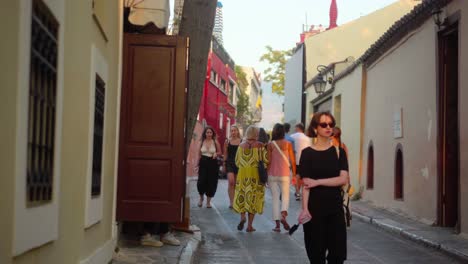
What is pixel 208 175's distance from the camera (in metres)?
15.0

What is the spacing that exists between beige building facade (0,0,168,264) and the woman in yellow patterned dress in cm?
432

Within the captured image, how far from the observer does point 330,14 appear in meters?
42.4

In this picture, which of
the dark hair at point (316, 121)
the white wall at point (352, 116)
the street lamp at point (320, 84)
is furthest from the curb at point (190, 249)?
the street lamp at point (320, 84)

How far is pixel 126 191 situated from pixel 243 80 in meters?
61.6

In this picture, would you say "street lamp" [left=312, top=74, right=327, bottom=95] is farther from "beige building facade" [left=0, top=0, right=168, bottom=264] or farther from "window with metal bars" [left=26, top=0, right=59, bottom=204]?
"window with metal bars" [left=26, top=0, right=59, bottom=204]

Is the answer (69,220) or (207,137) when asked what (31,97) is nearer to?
(69,220)

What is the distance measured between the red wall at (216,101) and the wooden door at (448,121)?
2567cm

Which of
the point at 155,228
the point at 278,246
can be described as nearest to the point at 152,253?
the point at 155,228

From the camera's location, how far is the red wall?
39.1m

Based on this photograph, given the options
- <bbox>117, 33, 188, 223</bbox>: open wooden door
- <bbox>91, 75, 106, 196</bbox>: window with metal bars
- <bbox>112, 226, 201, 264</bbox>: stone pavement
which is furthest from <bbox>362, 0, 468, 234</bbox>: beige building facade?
<bbox>91, 75, 106, 196</bbox>: window with metal bars

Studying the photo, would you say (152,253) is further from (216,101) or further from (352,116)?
(216,101)

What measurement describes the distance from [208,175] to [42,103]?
35.9ft

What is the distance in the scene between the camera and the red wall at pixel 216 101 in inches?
1541

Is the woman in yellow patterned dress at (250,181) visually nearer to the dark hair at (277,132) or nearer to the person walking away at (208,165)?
the dark hair at (277,132)
